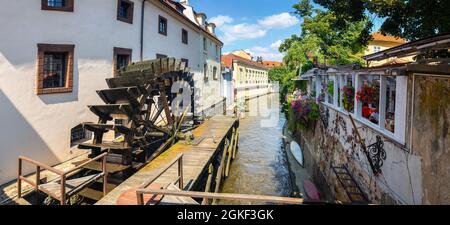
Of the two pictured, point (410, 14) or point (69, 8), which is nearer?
point (410, 14)

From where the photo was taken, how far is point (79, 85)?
364 inches

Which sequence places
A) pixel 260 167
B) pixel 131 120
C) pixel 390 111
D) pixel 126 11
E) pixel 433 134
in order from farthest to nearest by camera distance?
pixel 260 167 < pixel 126 11 < pixel 131 120 < pixel 390 111 < pixel 433 134

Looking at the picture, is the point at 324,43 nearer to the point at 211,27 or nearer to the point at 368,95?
the point at 211,27

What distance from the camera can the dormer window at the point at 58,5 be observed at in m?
8.18

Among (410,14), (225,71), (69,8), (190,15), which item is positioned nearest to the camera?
(410,14)

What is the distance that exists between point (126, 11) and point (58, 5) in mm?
3119

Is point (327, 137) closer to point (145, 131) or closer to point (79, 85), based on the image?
point (145, 131)

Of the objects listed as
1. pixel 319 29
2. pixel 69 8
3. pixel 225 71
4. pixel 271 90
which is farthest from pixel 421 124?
pixel 271 90

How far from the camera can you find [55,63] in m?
8.71

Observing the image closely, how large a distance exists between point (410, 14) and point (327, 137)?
435cm

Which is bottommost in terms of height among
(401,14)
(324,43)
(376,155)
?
(376,155)

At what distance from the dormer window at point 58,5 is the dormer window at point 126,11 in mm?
2262

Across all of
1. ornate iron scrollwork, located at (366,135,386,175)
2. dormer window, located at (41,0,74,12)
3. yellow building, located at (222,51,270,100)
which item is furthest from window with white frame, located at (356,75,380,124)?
yellow building, located at (222,51,270,100)

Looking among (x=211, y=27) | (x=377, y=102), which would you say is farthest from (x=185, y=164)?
(x=211, y=27)
